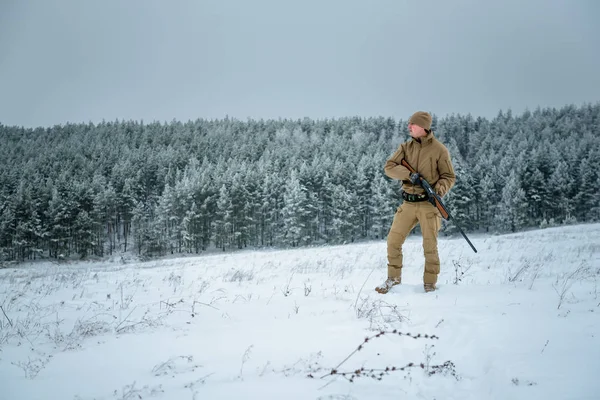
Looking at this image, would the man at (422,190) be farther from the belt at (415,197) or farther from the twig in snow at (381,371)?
the twig in snow at (381,371)

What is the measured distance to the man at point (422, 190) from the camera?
16.1 ft

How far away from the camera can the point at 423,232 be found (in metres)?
4.98

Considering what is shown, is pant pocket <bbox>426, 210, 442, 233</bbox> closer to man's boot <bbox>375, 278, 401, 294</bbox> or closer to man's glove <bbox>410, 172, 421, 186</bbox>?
man's glove <bbox>410, 172, 421, 186</bbox>

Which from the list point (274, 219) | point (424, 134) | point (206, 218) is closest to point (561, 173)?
point (274, 219)

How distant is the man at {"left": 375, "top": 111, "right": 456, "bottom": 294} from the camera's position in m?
4.90

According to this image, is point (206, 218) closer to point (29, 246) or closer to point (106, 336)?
point (29, 246)

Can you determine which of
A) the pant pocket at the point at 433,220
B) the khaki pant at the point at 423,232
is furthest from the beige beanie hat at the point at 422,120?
the pant pocket at the point at 433,220

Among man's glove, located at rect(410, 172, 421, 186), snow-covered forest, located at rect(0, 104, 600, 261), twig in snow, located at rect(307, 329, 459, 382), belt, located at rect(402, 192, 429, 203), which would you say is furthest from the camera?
snow-covered forest, located at rect(0, 104, 600, 261)

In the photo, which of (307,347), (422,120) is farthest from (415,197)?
(307,347)

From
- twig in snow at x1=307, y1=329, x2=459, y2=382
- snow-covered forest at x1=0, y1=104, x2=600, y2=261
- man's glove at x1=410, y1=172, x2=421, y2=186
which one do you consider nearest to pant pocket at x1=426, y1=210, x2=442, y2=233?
man's glove at x1=410, y1=172, x2=421, y2=186

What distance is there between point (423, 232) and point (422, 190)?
0.66m

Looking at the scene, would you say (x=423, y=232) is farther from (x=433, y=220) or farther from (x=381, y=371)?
(x=381, y=371)

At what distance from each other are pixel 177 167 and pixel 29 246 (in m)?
34.2

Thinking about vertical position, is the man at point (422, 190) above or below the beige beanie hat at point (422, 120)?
below
